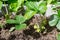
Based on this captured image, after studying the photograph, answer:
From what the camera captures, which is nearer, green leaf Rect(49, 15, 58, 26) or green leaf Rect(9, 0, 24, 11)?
green leaf Rect(49, 15, 58, 26)

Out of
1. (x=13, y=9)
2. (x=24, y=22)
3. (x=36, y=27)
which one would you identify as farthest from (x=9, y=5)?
(x=36, y=27)

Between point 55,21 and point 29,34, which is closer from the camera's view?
point 55,21

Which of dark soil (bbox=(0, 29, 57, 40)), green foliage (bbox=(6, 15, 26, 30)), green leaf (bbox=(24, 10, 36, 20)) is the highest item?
green leaf (bbox=(24, 10, 36, 20))

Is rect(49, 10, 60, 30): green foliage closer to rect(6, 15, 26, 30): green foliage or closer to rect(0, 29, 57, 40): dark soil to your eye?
rect(0, 29, 57, 40): dark soil

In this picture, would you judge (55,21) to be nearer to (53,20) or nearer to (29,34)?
(53,20)

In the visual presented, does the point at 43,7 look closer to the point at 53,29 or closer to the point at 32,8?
the point at 32,8

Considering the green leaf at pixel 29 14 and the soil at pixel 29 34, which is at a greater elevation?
the green leaf at pixel 29 14

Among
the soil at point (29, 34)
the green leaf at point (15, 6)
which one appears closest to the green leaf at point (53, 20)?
the soil at point (29, 34)

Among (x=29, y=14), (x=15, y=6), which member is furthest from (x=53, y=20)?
(x=15, y=6)

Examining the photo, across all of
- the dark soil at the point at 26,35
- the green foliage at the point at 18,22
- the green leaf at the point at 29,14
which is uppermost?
the green leaf at the point at 29,14

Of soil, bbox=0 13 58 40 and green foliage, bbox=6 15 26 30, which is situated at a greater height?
green foliage, bbox=6 15 26 30

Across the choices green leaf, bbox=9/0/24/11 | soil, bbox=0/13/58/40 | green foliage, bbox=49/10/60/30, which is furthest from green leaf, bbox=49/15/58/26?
green leaf, bbox=9/0/24/11

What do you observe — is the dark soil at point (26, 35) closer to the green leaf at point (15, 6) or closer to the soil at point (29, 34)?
the soil at point (29, 34)
